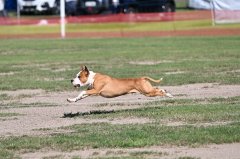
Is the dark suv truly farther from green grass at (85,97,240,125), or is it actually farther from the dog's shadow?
the dog's shadow

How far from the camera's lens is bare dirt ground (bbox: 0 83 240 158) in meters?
12.3

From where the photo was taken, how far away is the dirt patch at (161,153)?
11930mm

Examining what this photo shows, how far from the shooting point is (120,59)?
33.5 m

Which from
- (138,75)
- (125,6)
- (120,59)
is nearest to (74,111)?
(138,75)

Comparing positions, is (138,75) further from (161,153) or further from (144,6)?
(144,6)

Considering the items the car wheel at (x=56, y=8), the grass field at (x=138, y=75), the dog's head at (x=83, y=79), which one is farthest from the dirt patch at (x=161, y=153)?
the car wheel at (x=56, y=8)

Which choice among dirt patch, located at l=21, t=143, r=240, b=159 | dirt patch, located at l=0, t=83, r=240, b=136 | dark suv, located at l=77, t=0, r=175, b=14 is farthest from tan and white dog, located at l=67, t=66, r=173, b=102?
dark suv, located at l=77, t=0, r=175, b=14

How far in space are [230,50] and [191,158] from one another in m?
25.2

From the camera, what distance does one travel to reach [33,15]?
72500 millimetres

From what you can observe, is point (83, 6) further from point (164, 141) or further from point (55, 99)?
point (164, 141)

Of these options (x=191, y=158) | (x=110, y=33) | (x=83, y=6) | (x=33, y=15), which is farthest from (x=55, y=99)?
(x=33, y=15)

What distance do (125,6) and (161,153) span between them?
50.3m

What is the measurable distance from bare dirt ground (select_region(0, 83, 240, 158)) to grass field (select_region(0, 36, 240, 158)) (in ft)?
0.87

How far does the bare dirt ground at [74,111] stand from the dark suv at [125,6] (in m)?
38.9
